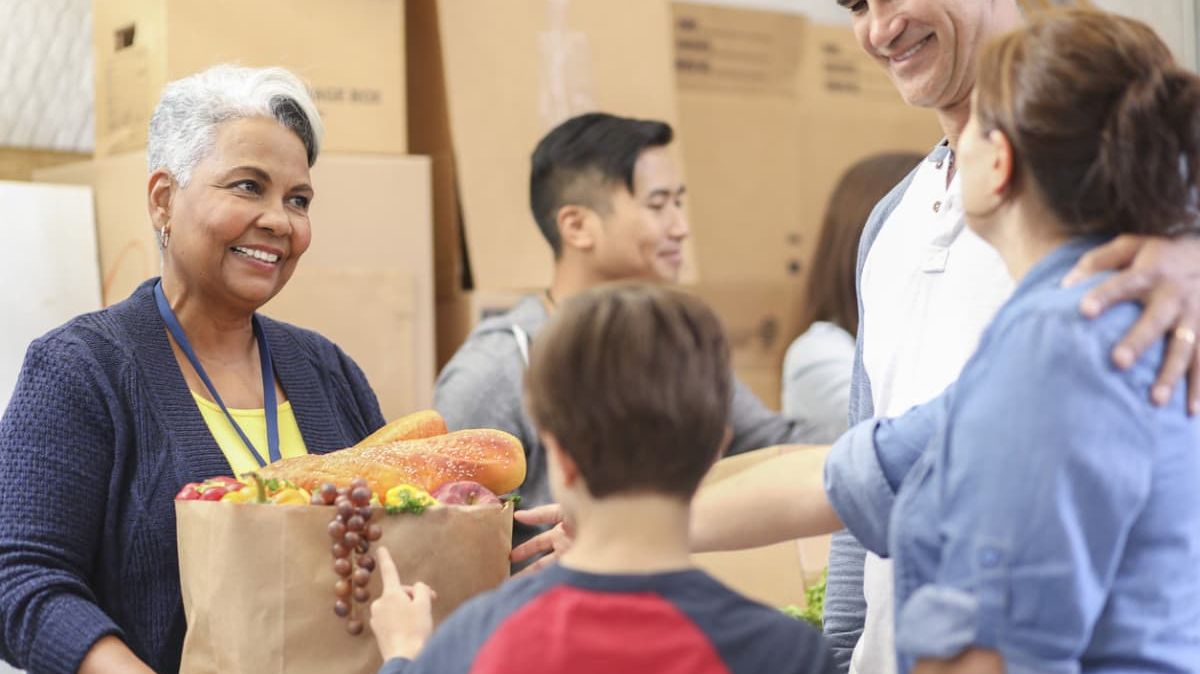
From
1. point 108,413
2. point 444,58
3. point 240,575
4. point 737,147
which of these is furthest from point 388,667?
point 737,147

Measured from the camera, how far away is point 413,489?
145 centimetres

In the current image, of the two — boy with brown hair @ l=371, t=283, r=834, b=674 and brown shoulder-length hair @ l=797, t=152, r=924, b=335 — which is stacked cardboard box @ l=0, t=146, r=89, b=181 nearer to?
brown shoulder-length hair @ l=797, t=152, r=924, b=335

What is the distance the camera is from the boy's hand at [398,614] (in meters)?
1.34

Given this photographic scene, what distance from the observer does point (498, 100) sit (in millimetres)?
3338

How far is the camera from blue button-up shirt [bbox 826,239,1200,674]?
100 cm

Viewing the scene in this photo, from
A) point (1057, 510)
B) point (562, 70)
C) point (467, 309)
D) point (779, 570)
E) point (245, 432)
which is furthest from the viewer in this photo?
point (562, 70)

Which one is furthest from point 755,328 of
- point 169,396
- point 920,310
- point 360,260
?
point 169,396

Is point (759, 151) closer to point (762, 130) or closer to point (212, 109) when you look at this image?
point (762, 130)

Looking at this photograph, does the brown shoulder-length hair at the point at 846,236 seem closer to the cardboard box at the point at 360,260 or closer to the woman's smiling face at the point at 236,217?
→ the cardboard box at the point at 360,260

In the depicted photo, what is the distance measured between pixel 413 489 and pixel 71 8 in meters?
2.28

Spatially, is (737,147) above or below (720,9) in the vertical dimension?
below

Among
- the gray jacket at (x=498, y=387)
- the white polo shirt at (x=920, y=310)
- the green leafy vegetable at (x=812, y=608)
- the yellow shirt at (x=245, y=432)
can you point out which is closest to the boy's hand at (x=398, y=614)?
the yellow shirt at (x=245, y=432)

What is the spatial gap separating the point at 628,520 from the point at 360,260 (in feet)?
6.76

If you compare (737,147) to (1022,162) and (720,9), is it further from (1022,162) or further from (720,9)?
(1022,162)
